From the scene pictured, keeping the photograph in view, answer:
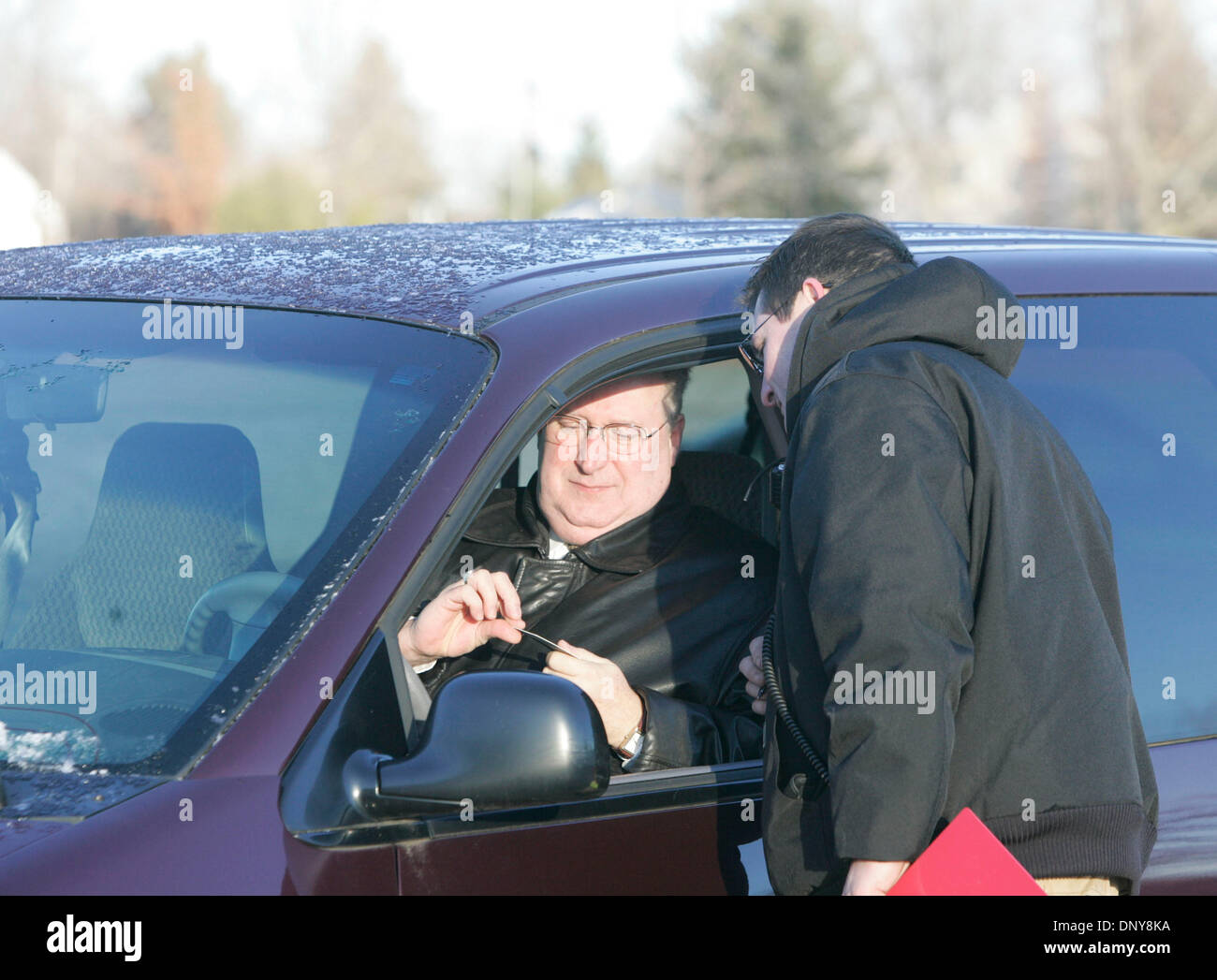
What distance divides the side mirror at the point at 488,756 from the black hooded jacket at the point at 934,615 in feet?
1.03

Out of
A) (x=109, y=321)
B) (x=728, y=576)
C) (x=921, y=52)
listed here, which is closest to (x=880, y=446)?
(x=728, y=576)

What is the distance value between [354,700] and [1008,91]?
57.7 metres

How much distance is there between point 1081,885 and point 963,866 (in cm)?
28

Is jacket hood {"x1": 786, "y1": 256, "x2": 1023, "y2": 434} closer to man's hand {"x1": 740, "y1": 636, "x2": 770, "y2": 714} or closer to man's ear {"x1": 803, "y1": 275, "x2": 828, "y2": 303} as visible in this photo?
man's ear {"x1": 803, "y1": 275, "x2": 828, "y2": 303}

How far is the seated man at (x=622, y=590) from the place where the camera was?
2.18 metres

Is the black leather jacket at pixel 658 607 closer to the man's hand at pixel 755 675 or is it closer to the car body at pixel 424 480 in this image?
the man's hand at pixel 755 675

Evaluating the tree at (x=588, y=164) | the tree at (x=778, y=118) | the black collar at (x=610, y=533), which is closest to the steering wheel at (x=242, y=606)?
the black collar at (x=610, y=533)

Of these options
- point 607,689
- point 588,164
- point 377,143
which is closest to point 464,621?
point 607,689

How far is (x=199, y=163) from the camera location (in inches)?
1941

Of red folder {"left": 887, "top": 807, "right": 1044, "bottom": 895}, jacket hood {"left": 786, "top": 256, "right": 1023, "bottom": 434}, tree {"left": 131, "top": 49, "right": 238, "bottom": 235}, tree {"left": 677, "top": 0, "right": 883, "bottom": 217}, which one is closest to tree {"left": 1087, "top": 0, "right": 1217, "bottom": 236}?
tree {"left": 677, "top": 0, "right": 883, "bottom": 217}

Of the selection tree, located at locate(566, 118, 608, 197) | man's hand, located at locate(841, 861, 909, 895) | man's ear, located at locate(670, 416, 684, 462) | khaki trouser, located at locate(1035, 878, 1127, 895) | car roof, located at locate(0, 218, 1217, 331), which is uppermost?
tree, located at locate(566, 118, 608, 197)

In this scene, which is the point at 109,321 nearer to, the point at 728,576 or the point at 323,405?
the point at 323,405

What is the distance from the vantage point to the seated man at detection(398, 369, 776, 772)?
85.9 inches

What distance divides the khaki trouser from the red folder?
0.53ft
